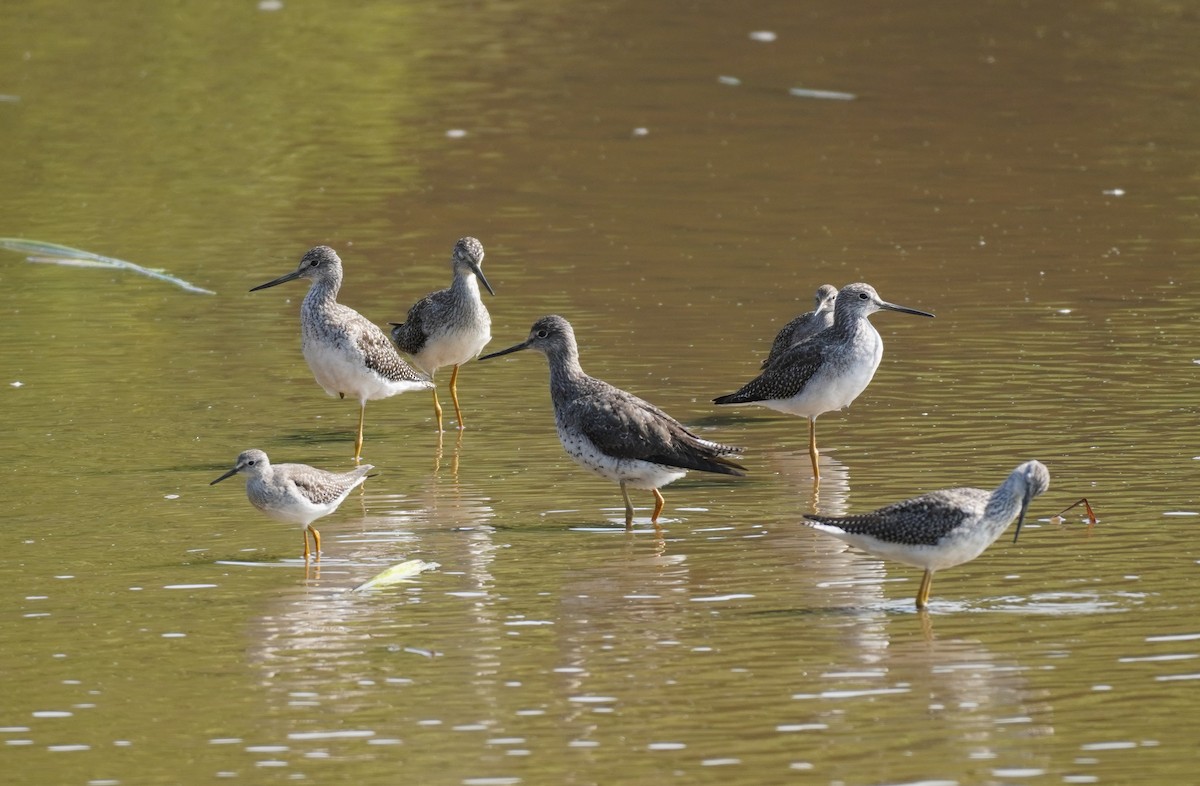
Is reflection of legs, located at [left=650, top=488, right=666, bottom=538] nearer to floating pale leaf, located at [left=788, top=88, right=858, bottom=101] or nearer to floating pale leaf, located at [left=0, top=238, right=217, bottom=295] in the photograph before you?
floating pale leaf, located at [left=0, top=238, right=217, bottom=295]

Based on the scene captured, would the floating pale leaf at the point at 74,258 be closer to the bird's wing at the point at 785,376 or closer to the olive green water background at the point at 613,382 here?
the olive green water background at the point at 613,382

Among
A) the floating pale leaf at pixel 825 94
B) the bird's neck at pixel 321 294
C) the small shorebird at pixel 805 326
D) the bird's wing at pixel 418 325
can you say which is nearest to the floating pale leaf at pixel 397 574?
the bird's neck at pixel 321 294

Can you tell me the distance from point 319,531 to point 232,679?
3153 mm

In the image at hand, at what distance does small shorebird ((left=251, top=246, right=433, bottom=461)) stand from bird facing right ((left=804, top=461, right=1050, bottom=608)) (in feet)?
16.6

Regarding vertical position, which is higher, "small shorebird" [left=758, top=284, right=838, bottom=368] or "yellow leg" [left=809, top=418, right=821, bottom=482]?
"small shorebird" [left=758, top=284, right=838, bottom=368]

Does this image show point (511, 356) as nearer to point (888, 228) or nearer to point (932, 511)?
point (888, 228)

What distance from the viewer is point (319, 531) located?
516 inches

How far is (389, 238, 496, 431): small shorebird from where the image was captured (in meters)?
16.3

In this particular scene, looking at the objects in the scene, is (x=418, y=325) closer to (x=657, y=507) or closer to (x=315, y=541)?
(x=657, y=507)

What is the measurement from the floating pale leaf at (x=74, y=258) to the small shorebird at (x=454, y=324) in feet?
12.2

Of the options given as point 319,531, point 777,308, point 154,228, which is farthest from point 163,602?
point 154,228

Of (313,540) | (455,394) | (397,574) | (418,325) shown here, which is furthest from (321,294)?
(397,574)

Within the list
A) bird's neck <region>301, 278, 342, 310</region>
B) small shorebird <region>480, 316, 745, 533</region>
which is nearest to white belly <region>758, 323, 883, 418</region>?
small shorebird <region>480, 316, 745, 533</region>

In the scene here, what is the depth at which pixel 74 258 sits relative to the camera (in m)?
20.2
